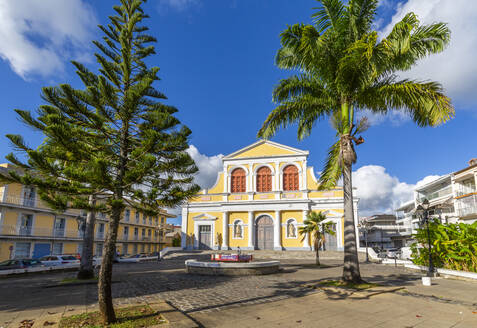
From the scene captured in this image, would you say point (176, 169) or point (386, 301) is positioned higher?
point (176, 169)

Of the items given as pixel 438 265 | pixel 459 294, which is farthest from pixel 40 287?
pixel 438 265

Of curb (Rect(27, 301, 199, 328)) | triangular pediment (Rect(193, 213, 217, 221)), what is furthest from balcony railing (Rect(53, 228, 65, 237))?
curb (Rect(27, 301, 199, 328))

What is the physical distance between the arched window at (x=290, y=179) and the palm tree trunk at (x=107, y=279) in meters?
27.5

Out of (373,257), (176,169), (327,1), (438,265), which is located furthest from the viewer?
(373,257)

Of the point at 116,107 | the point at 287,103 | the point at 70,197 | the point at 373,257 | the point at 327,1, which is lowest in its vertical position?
the point at 373,257

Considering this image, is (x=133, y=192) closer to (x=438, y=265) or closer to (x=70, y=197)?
(x=70, y=197)

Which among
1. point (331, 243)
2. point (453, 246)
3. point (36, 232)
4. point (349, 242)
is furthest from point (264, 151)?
point (36, 232)

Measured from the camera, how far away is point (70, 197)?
214 inches

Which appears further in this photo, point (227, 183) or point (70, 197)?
point (227, 183)

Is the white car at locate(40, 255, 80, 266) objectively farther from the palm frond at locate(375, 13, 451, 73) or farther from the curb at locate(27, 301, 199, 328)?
the palm frond at locate(375, 13, 451, 73)

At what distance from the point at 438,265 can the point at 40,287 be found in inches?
684

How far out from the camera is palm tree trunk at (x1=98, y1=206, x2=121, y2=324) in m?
5.28

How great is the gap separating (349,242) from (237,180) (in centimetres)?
2417

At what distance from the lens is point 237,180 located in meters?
33.4
